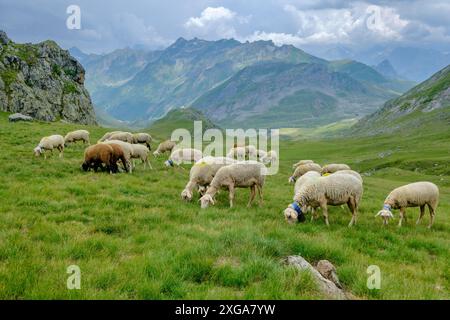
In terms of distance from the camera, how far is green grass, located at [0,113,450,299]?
8.07 metres

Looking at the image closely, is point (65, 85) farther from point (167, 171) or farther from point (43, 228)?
point (43, 228)

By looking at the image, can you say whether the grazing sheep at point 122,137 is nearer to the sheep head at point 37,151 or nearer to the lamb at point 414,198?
the sheep head at point 37,151

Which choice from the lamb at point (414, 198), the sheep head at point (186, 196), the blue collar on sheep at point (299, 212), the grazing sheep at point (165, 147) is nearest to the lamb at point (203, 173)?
the sheep head at point (186, 196)

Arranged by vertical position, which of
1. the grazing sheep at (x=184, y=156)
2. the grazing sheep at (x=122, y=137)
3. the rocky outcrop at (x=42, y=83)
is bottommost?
the grazing sheep at (x=184, y=156)

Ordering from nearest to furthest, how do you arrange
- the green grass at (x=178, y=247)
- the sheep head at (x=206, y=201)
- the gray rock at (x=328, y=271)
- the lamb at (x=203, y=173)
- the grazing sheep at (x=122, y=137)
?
the green grass at (x=178, y=247)
the gray rock at (x=328, y=271)
the sheep head at (x=206, y=201)
the lamb at (x=203, y=173)
the grazing sheep at (x=122, y=137)

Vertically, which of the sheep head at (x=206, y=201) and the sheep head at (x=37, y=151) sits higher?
the sheep head at (x=37, y=151)

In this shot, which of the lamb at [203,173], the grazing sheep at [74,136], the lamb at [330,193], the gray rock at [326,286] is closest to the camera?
the gray rock at [326,286]

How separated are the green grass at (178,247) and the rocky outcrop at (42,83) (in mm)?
99068

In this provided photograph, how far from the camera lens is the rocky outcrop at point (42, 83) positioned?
346 ft

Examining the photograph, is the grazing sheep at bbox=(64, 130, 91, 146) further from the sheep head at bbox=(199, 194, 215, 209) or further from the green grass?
the sheep head at bbox=(199, 194, 215, 209)

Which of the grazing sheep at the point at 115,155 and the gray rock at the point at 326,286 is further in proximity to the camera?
the grazing sheep at the point at 115,155

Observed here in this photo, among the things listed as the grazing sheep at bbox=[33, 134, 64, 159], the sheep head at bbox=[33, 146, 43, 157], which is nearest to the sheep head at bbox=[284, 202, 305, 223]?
the grazing sheep at bbox=[33, 134, 64, 159]

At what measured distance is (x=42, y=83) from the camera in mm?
117938
